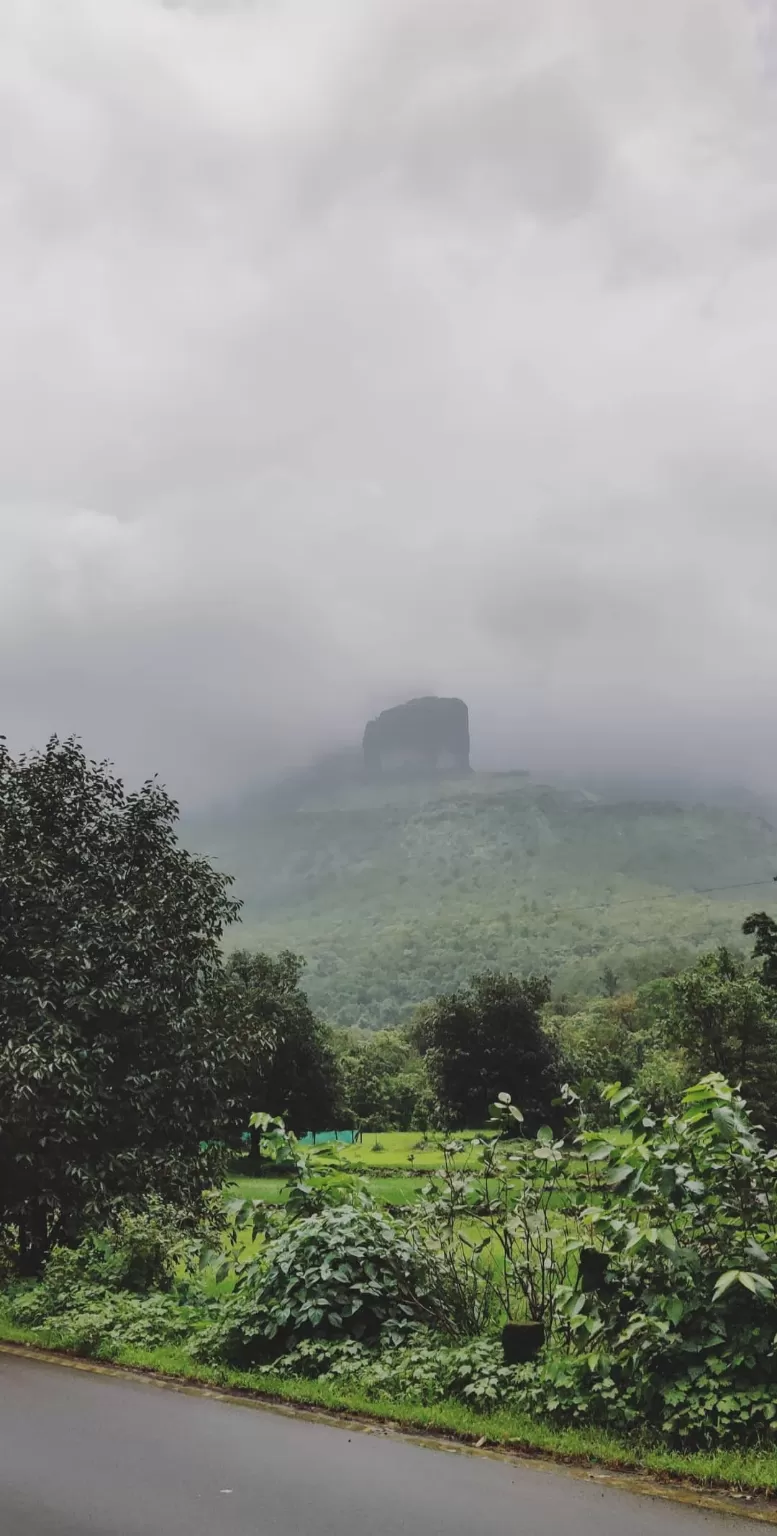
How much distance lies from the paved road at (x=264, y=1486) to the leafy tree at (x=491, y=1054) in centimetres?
6112

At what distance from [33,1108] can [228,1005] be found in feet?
14.4

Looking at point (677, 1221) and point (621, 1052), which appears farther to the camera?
point (621, 1052)

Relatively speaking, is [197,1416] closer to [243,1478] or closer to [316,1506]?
[243,1478]

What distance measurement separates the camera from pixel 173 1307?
33.0ft

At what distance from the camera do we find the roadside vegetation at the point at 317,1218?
252 inches

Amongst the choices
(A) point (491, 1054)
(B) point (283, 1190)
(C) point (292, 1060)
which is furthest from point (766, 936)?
(B) point (283, 1190)

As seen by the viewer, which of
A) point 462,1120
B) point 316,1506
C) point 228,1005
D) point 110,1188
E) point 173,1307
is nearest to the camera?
point 316,1506

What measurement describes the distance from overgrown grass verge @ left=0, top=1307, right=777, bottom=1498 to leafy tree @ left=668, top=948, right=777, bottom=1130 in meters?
43.4

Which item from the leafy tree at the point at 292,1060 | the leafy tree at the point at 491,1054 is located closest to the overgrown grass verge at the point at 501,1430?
the leafy tree at the point at 292,1060

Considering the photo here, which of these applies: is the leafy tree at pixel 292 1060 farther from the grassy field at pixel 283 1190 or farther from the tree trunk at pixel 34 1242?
the tree trunk at pixel 34 1242

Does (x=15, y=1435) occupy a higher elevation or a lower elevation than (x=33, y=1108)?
lower

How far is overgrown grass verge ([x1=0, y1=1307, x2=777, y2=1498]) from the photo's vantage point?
5.68 metres

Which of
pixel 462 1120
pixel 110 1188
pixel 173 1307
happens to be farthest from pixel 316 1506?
pixel 462 1120

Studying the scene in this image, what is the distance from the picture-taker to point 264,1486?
19.5 feet
